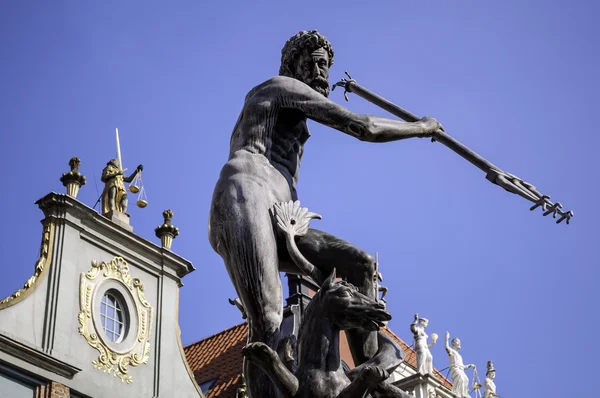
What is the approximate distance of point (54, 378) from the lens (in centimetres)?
2111

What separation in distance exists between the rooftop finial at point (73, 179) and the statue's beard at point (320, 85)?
1640 centimetres

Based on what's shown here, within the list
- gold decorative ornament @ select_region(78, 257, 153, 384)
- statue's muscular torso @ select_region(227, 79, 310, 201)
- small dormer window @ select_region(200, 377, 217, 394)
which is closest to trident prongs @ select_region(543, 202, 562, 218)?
statue's muscular torso @ select_region(227, 79, 310, 201)

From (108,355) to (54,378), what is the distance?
1869 mm

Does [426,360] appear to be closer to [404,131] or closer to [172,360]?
[172,360]

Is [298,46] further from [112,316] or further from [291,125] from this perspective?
[112,316]

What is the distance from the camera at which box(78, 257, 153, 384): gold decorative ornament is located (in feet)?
74.2

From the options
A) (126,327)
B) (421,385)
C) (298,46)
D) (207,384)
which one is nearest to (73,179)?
(126,327)

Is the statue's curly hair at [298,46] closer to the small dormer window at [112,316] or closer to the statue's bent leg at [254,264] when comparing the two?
the statue's bent leg at [254,264]

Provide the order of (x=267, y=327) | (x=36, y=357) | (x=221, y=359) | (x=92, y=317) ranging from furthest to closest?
(x=221, y=359)
(x=92, y=317)
(x=36, y=357)
(x=267, y=327)

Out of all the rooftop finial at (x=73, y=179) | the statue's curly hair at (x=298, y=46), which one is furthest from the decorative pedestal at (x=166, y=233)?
the statue's curly hair at (x=298, y=46)

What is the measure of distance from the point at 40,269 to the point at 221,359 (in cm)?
1148

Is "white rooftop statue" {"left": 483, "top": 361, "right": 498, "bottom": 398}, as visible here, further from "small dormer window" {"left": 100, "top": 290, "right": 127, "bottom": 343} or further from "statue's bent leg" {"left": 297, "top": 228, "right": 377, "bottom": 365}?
"statue's bent leg" {"left": 297, "top": 228, "right": 377, "bottom": 365}

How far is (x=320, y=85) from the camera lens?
730 cm

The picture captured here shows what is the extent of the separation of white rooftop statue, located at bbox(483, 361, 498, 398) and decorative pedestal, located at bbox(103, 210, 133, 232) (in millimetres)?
16317
